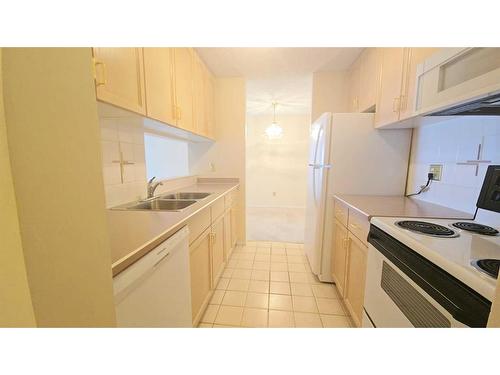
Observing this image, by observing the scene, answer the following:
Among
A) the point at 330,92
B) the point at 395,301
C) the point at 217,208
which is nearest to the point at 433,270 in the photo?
the point at 395,301

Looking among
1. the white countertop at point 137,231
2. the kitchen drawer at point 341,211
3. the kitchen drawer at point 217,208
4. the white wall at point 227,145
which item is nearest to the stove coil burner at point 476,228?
the kitchen drawer at point 341,211

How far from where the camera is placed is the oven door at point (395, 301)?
70 cm

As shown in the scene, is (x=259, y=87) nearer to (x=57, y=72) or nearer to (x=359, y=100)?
(x=359, y=100)

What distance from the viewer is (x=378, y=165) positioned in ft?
6.16

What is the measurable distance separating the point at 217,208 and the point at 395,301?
148 cm

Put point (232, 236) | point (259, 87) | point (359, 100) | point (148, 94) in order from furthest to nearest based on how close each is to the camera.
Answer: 1. point (259, 87)
2. point (232, 236)
3. point (359, 100)
4. point (148, 94)

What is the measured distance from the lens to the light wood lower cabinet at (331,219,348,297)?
1.71 m

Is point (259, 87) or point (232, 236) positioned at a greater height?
point (259, 87)

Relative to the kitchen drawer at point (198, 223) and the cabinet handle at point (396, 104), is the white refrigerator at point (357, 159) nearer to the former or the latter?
Answer: the cabinet handle at point (396, 104)

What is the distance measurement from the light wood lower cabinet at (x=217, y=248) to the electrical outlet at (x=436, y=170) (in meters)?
1.85

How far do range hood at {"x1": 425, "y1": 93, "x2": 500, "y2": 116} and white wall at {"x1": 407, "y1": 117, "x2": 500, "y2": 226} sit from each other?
0.13m

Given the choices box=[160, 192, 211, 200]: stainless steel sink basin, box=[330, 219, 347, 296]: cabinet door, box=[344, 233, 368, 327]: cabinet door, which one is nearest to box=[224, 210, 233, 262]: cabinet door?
box=[160, 192, 211, 200]: stainless steel sink basin
